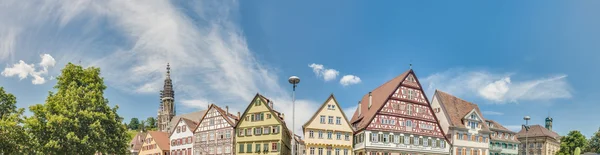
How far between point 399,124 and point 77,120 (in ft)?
118

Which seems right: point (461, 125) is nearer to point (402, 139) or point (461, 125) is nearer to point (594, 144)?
point (402, 139)

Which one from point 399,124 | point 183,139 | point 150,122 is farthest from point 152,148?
point 150,122

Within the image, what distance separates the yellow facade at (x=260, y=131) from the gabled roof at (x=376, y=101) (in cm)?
994

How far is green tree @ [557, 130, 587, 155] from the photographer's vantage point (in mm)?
88356

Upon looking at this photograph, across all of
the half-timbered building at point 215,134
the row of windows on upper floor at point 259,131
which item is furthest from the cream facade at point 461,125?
the half-timbered building at point 215,134

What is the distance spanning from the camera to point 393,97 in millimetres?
55375

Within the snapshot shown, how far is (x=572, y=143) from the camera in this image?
89375 millimetres

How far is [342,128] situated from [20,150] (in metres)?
33.2

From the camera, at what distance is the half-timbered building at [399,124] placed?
54000mm

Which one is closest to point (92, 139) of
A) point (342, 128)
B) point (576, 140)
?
point (342, 128)

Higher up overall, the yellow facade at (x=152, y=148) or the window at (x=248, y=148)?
the window at (x=248, y=148)

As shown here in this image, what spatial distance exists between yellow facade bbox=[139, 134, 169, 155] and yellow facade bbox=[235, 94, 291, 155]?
82.6 ft

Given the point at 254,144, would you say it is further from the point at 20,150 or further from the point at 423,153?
the point at 20,150

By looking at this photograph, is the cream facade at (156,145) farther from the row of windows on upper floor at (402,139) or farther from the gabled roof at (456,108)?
the gabled roof at (456,108)
